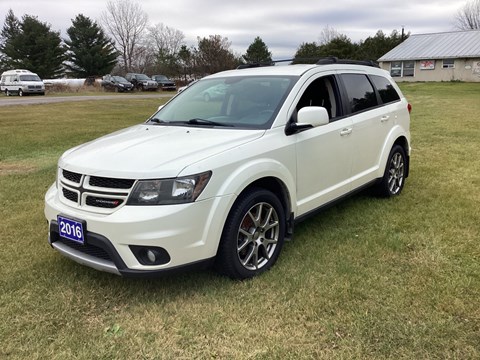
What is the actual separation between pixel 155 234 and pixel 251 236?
0.89 metres

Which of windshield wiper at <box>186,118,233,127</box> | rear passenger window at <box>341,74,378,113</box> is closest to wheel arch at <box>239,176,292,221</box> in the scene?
windshield wiper at <box>186,118,233,127</box>

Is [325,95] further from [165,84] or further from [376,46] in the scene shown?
[376,46]

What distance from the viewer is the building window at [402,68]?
152ft

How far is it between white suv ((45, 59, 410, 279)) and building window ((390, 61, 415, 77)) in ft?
149

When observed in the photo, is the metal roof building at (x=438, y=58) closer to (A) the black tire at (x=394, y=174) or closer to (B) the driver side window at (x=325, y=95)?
(A) the black tire at (x=394, y=174)

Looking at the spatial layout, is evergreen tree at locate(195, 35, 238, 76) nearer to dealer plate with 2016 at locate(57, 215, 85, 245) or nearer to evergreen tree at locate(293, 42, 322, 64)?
evergreen tree at locate(293, 42, 322, 64)

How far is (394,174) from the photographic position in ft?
18.6

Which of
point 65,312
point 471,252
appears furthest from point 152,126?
point 471,252

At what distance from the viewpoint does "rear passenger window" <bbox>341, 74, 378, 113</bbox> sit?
475cm

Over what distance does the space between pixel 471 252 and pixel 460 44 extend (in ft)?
157

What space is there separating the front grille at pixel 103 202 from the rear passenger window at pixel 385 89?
3624mm

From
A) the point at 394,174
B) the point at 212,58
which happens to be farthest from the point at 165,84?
the point at 394,174

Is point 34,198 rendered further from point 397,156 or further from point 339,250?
point 397,156

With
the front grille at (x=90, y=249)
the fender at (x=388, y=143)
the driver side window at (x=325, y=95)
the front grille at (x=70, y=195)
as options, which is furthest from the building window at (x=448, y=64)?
the front grille at (x=90, y=249)
